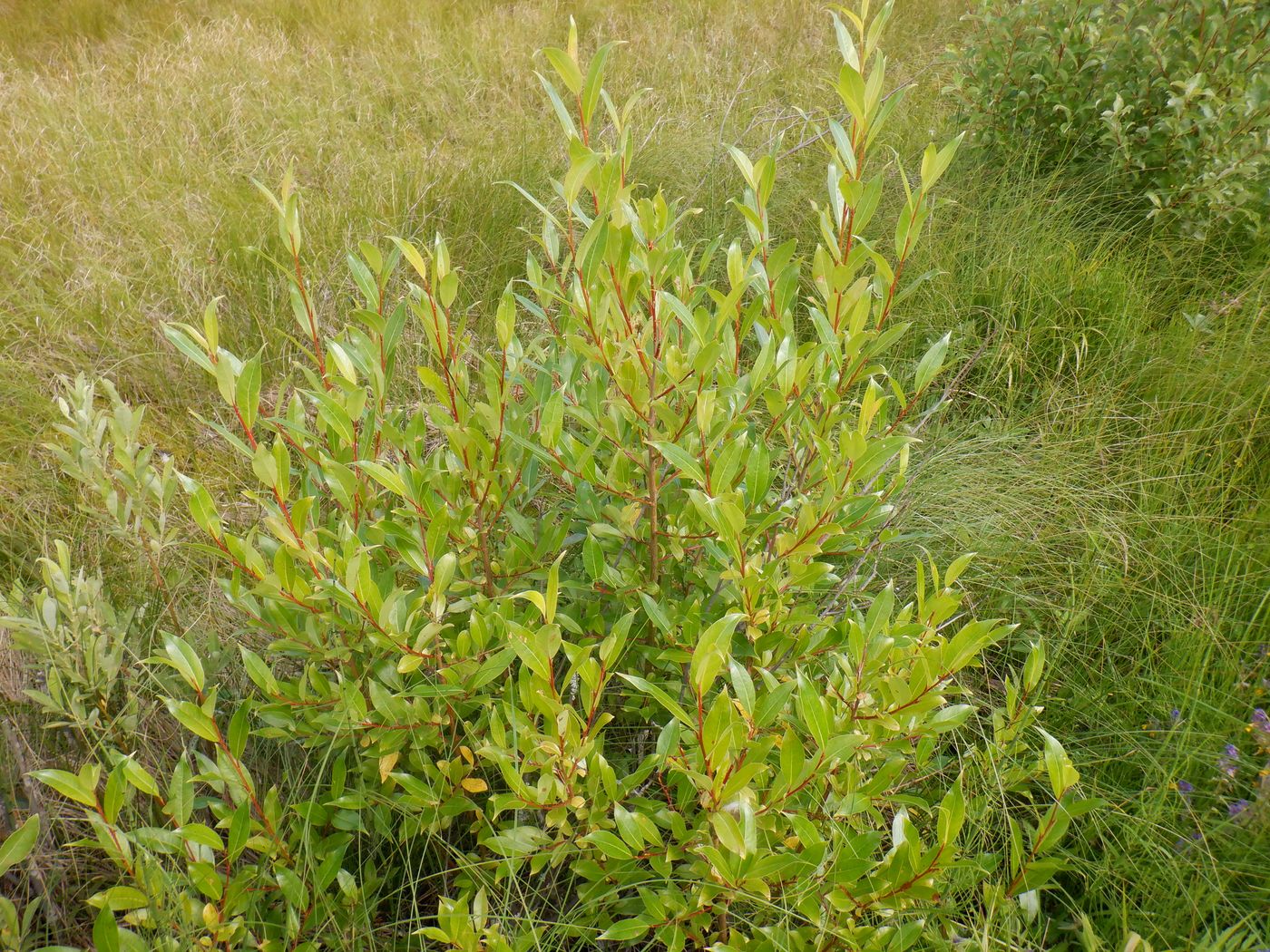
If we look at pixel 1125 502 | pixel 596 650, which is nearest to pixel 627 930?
pixel 596 650

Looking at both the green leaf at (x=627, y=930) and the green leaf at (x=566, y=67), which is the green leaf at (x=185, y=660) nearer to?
the green leaf at (x=627, y=930)

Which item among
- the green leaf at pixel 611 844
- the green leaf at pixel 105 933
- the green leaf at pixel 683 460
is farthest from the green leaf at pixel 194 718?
the green leaf at pixel 683 460

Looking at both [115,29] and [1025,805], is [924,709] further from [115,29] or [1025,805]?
[115,29]

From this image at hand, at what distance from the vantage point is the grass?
1759mm

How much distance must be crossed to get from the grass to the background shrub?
167 millimetres

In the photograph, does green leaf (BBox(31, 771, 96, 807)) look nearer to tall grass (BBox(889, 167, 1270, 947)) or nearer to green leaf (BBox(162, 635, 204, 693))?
green leaf (BBox(162, 635, 204, 693))

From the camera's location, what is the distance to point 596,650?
1.59 metres

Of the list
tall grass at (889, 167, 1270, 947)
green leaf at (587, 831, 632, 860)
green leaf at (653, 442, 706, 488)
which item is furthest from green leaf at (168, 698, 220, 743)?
tall grass at (889, 167, 1270, 947)

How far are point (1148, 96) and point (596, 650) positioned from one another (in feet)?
9.48

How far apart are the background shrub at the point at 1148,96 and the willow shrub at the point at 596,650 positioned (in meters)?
2.12

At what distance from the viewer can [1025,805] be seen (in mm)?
1611

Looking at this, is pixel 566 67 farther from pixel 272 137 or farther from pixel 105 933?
pixel 272 137

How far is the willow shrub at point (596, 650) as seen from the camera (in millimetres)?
1205

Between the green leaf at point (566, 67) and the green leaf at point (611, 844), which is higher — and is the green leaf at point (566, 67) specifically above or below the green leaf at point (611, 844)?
above
